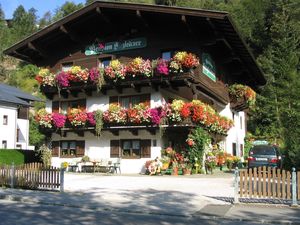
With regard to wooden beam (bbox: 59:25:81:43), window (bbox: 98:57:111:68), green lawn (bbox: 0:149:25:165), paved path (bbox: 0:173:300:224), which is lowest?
paved path (bbox: 0:173:300:224)

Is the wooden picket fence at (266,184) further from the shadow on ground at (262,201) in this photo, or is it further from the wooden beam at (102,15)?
the wooden beam at (102,15)

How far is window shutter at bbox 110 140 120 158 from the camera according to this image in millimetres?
27011

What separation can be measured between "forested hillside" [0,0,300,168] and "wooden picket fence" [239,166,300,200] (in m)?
9.09

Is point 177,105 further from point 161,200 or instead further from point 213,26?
point 161,200

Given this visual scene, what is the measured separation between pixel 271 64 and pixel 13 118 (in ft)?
96.1

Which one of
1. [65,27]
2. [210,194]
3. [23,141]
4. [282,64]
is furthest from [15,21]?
[210,194]

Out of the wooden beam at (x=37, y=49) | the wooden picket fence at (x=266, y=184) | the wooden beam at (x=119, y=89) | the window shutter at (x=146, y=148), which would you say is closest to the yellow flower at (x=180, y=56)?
the wooden beam at (x=119, y=89)

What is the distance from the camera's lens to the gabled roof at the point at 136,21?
2400 centimetres

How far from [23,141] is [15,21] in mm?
85978

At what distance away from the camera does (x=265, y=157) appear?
24.4 meters

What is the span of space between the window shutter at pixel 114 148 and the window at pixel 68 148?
9.30ft

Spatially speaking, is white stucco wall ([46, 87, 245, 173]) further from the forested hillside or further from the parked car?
the forested hillside

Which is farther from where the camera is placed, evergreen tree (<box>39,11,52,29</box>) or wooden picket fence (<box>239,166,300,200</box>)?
evergreen tree (<box>39,11,52,29</box>)

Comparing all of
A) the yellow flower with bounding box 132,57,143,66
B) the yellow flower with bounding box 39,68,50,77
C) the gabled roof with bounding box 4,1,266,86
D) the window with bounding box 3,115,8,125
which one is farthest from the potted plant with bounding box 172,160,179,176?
the window with bounding box 3,115,8,125
